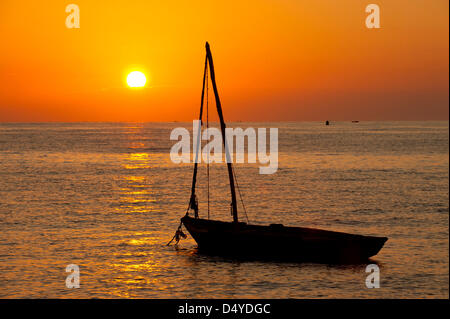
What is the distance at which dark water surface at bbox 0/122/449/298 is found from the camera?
91.8 ft

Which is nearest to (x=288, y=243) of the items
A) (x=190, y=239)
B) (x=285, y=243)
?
(x=285, y=243)

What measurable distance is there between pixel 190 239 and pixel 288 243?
9450 mm

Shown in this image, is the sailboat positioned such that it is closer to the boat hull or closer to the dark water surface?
the boat hull

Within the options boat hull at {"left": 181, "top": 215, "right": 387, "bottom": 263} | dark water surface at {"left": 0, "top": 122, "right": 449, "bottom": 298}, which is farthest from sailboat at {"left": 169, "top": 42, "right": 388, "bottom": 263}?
dark water surface at {"left": 0, "top": 122, "right": 449, "bottom": 298}

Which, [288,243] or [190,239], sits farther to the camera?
[190,239]

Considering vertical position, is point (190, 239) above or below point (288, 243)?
below

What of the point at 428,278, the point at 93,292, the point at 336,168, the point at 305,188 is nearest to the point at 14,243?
the point at 93,292

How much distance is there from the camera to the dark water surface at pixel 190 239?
27989 millimetres

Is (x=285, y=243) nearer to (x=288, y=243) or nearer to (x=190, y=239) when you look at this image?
(x=288, y=243)

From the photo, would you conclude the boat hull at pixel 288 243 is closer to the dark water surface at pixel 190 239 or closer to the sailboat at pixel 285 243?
the sailboat at pixel 285 243

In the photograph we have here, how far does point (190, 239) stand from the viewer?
3959cm

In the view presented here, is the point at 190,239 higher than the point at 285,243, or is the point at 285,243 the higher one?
the point at 285,243

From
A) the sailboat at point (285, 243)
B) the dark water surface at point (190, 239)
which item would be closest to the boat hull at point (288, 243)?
the sailboat at point (285, 243)
